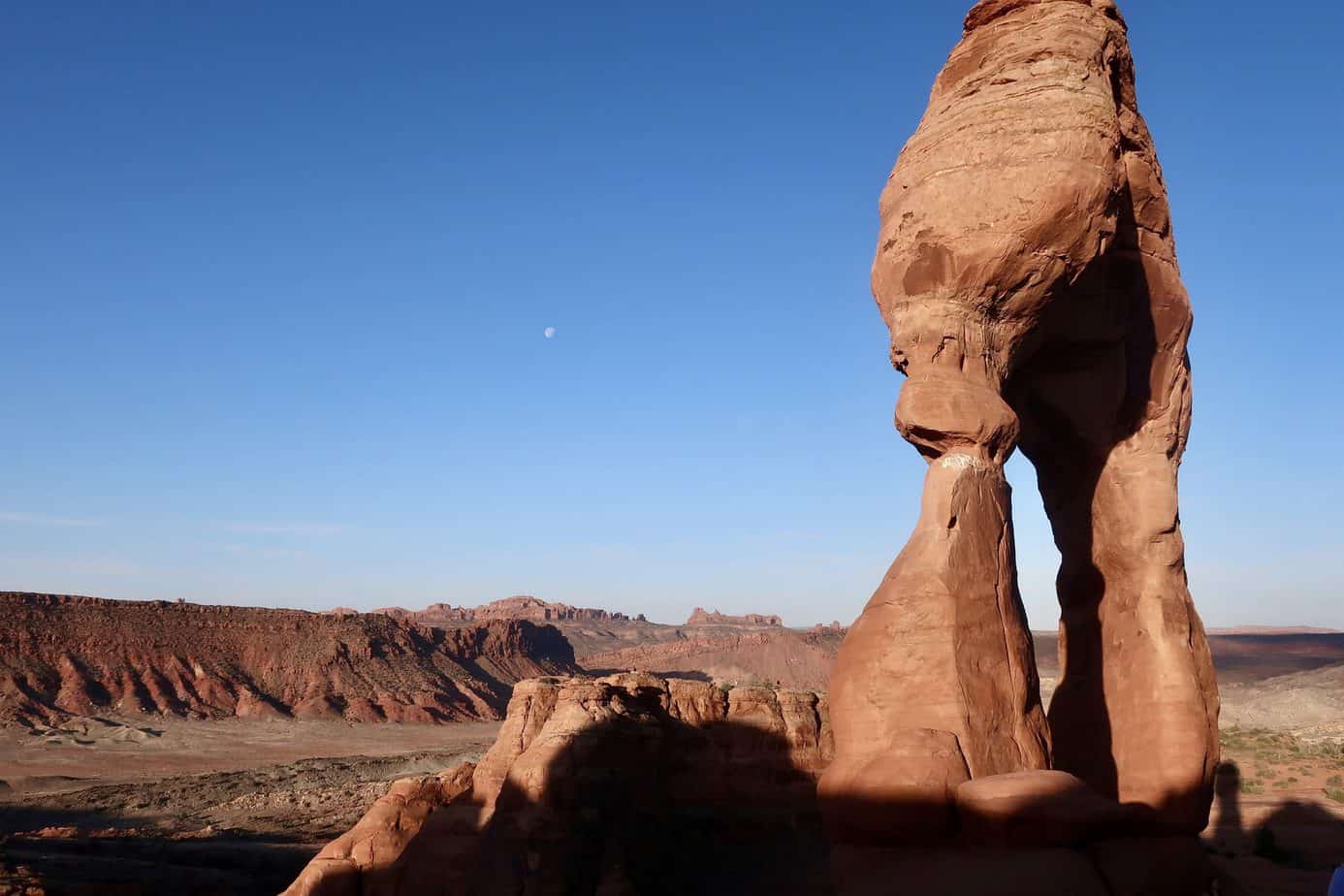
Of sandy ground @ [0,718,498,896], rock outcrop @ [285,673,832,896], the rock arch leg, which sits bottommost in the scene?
sandy ground @ [0,718,498,896]

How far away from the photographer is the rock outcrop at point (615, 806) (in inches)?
504

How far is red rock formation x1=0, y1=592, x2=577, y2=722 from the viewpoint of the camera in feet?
165

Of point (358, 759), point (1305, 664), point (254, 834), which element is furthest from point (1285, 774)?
point (1305, 664)

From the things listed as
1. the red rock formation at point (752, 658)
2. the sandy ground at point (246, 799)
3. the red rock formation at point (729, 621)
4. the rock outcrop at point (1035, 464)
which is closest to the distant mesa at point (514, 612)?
the red rock formation at point (729, 621)

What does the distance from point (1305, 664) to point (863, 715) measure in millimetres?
105162

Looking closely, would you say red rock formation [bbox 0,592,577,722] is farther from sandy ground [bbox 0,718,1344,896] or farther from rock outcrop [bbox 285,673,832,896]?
rock outcrop [bbox 285,673,832,896]

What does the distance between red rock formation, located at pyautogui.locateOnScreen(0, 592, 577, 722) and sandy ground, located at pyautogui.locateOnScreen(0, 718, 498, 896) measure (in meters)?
2.72

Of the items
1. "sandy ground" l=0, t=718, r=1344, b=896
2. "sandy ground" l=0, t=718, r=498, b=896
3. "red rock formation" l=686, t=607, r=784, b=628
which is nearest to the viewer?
"sandy ground" l=0, t=718, r=1344, b=896

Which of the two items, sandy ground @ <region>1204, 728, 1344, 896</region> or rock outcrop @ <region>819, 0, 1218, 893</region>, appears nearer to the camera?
rock outcrop @ <region>819, 0, 1218, 893</region>

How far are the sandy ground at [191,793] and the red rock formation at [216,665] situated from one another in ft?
8.91

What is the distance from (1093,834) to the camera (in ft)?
22.1

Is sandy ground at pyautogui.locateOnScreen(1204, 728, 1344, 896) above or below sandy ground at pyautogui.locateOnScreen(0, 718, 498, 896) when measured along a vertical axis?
above

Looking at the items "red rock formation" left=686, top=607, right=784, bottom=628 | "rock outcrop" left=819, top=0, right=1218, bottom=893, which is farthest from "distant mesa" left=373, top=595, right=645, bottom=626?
"rock outcrop" left=819, top=0, right=1218, bottom=893

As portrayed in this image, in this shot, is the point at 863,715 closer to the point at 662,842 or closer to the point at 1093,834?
the point at 1093,834
